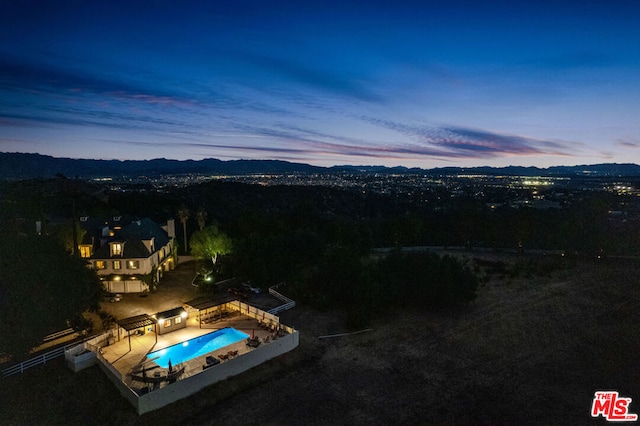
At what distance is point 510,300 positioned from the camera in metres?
32.2

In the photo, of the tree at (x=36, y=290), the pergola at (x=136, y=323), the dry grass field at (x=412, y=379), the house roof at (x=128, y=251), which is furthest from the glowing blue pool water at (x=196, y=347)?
the house roof at (x=128, y=251)

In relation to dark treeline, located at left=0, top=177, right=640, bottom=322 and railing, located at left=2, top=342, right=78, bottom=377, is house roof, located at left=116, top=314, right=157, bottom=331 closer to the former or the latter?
railing, located at left=2, top=342, right=78, bottom=377

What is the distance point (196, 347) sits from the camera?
22906 millimetres

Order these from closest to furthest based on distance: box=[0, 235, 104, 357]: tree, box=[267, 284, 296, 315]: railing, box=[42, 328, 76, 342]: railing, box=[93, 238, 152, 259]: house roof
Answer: box=[0, 235, 104, 357]: tree → box=[42, 328, 76, 342]: railing → box=[267, 284, 296, 315]: railing → box=[93, 238, 152, 259]: house roof

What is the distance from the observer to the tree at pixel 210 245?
38500 mm

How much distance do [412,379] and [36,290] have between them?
21.0m

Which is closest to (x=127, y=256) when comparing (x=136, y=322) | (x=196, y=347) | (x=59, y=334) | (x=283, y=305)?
(x=59, y=334)

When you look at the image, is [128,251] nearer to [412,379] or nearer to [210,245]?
[210,245]

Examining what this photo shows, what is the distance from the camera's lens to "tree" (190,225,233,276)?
3850 centimetres

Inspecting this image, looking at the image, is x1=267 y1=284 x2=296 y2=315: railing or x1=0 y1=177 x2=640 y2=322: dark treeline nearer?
x1=267 y1=284 x2=296 y2=315: railing

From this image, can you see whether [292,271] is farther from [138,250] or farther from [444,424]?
[444,424]

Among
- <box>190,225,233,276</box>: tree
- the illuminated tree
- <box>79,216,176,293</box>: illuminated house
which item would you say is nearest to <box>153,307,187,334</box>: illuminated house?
<box>79,216,176,293</box>: illuminated house

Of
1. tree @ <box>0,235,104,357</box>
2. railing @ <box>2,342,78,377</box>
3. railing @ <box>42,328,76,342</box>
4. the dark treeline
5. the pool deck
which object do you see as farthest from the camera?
the dark treeline

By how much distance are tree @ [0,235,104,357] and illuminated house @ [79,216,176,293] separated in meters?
7.49
